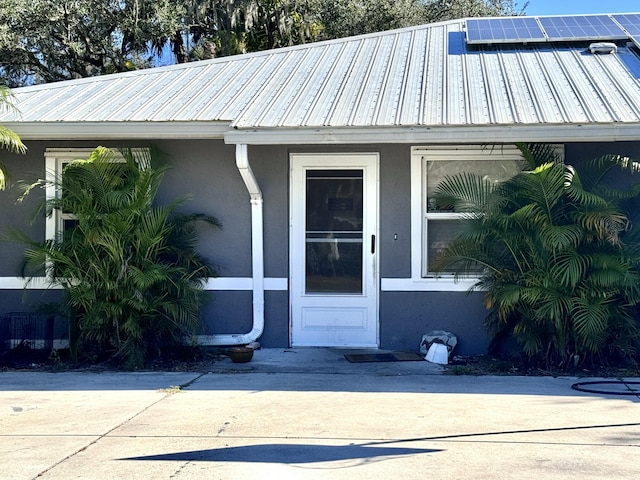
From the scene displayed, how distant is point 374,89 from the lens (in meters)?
9.17

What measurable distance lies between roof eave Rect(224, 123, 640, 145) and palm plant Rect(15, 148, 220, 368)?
1.24 m

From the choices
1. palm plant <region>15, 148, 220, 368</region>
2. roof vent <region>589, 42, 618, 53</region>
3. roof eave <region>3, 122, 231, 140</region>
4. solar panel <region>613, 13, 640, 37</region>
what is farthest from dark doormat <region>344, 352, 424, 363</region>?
solar panel <region>613, 13, 640, 37</region>

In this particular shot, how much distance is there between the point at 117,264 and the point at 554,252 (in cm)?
441

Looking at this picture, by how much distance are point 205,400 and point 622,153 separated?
5.34 meters

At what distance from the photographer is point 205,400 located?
21.2 ft

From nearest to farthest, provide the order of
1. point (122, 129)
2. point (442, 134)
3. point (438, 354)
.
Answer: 1. point (442, 134)
2. point (438, 354)
3. point (122, 129)

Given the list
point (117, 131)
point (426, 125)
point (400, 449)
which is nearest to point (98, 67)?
point (117, 131)

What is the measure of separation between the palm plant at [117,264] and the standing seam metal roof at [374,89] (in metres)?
0.77

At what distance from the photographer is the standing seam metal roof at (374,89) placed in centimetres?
809

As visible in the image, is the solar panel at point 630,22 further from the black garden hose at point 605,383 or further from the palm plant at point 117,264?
the palm plant at point 117,264

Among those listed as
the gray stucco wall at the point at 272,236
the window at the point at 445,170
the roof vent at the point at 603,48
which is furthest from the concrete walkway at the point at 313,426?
the roof vent at the point at 603,48

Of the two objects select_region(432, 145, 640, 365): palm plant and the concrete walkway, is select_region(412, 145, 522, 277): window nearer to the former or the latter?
select_region(432, 145, 640, 365): palm plant

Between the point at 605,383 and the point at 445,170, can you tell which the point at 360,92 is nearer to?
the point at 445,170

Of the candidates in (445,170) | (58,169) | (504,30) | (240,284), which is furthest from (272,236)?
(504,30)
